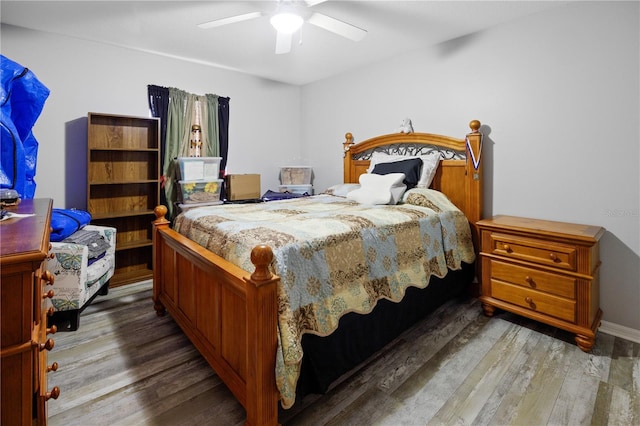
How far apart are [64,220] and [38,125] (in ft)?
3.99

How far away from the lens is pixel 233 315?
1540mm

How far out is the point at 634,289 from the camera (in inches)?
87.9

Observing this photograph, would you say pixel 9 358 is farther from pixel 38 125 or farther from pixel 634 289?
pixel 634 289

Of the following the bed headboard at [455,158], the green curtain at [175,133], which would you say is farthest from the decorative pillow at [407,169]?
the green curtain at [175,133]

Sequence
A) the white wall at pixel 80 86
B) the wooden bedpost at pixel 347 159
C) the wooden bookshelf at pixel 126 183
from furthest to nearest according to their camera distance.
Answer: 1. the wooden bedpost at pixel 347 159
2. the wooden bookshelf at pixel 126 183
3. the white wall at pixel 80 86

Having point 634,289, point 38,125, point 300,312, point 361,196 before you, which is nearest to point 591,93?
point 634,289

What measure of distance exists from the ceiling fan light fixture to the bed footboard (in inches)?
62.1

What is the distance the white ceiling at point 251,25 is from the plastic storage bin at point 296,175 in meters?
1.31

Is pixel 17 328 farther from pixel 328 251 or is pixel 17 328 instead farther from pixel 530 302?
pixel 530 302

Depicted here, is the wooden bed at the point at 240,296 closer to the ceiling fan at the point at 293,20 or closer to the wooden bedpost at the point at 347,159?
the wooden bedpost at the point at 347,159

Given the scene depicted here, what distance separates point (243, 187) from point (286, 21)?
7.30 ft

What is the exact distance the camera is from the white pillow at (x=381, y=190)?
2.78 metres

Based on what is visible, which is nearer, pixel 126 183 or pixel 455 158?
pixel 455 158

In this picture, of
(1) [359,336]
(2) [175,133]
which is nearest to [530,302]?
(1) [359,336]
